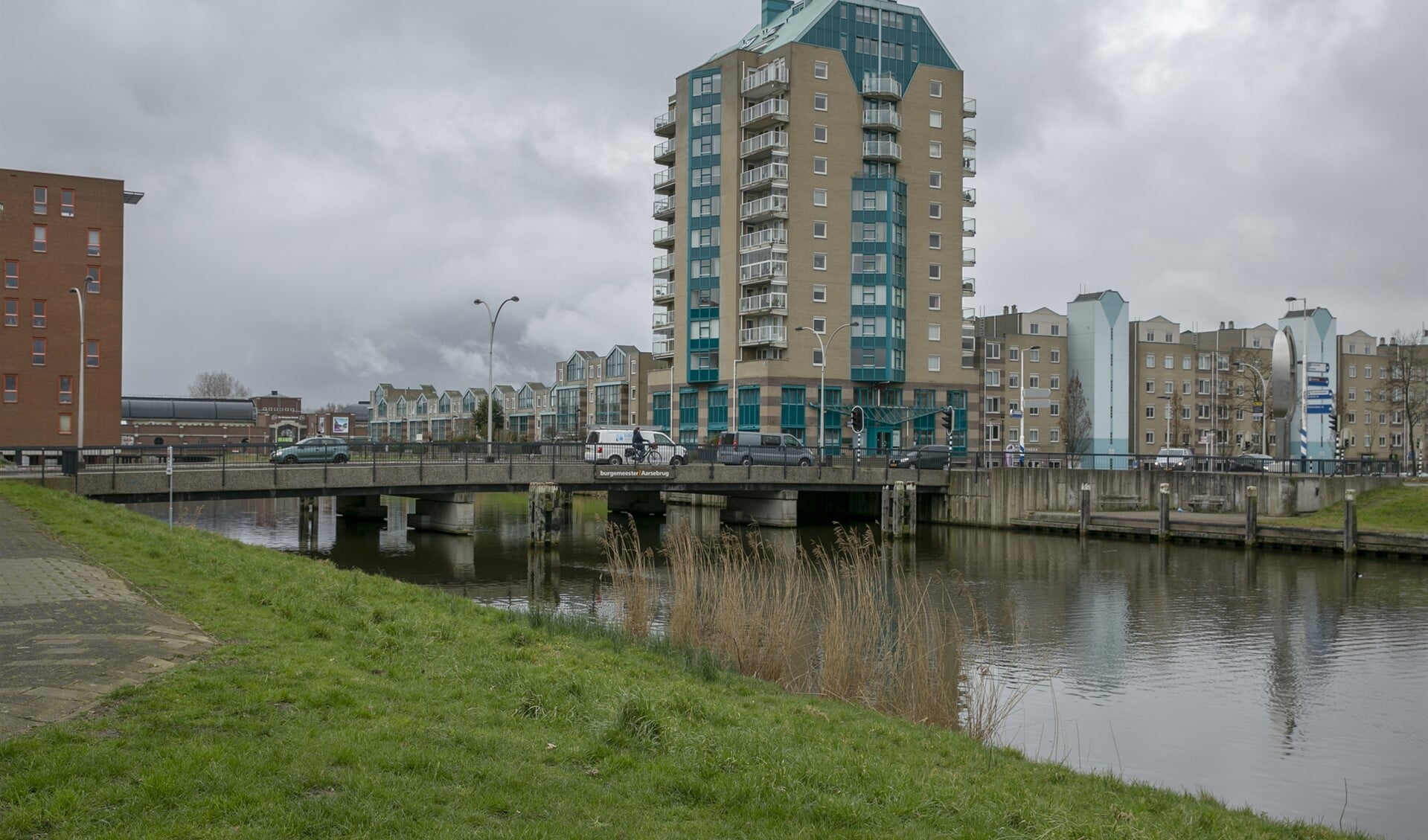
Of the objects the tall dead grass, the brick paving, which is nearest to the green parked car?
the tall dead grass

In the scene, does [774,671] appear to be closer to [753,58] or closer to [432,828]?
[432,828]

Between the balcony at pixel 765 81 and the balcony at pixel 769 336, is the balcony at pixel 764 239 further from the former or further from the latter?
the balcony at pixel 765 81

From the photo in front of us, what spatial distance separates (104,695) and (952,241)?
77.3 metres

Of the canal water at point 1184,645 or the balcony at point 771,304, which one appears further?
the balcony at point 771,304

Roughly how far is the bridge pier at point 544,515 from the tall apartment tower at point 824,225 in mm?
32490

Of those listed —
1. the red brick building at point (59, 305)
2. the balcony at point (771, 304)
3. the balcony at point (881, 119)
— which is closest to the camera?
the red brick building at point (59, 305)

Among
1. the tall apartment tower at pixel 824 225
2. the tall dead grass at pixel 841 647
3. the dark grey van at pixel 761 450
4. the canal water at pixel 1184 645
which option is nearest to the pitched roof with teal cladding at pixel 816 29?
the tall apartment tower at pixel 824 225

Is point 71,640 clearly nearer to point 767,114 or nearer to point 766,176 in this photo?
point 766,176

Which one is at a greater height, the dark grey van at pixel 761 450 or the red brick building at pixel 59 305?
the red brick building at pixel 59 305

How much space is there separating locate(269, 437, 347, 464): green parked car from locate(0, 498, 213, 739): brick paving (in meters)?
25.9

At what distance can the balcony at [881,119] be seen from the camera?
7725 cm

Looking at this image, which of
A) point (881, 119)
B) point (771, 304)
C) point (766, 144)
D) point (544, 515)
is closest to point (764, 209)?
point (766, 144)

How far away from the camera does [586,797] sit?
7039 mm

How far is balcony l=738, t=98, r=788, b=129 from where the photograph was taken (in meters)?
75.1
